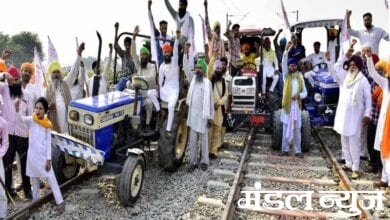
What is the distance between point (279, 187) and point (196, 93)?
7.13ft

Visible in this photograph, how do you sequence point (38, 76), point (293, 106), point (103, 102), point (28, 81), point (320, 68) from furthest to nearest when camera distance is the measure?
point (320, 68)
point (293, 106)
point (38, 76)
point (28, 81)
point (103, 102)

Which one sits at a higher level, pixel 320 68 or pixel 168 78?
pixel 168 78

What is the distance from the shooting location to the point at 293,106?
9023 mm

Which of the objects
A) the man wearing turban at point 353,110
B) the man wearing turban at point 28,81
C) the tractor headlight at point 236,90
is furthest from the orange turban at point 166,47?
the man wearing turban at point 353,110

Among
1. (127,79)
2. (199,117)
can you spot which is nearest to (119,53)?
(127,79)

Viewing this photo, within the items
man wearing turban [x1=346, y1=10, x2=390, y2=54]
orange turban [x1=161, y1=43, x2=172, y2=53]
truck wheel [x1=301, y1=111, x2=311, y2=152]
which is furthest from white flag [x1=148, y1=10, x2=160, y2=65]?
man wearing turban [x1=346, y1=10, x2=390, y2=54]

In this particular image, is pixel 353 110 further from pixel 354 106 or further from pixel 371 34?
pixel 371 34

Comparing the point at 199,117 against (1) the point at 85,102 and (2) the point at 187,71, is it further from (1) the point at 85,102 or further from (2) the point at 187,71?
(1) the point at 85,102

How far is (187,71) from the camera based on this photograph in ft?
26.2

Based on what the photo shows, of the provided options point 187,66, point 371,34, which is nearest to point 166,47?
point 187,66

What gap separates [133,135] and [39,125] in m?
1.56

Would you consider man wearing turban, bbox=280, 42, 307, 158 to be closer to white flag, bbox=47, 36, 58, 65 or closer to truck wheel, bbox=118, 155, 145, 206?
truck wheel, bbox=118, 155, 145, 206

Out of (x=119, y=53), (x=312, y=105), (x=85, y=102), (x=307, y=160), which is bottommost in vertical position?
(x=307, y=160)

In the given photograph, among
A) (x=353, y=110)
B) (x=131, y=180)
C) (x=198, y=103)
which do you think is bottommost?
(x=131, y=180)
